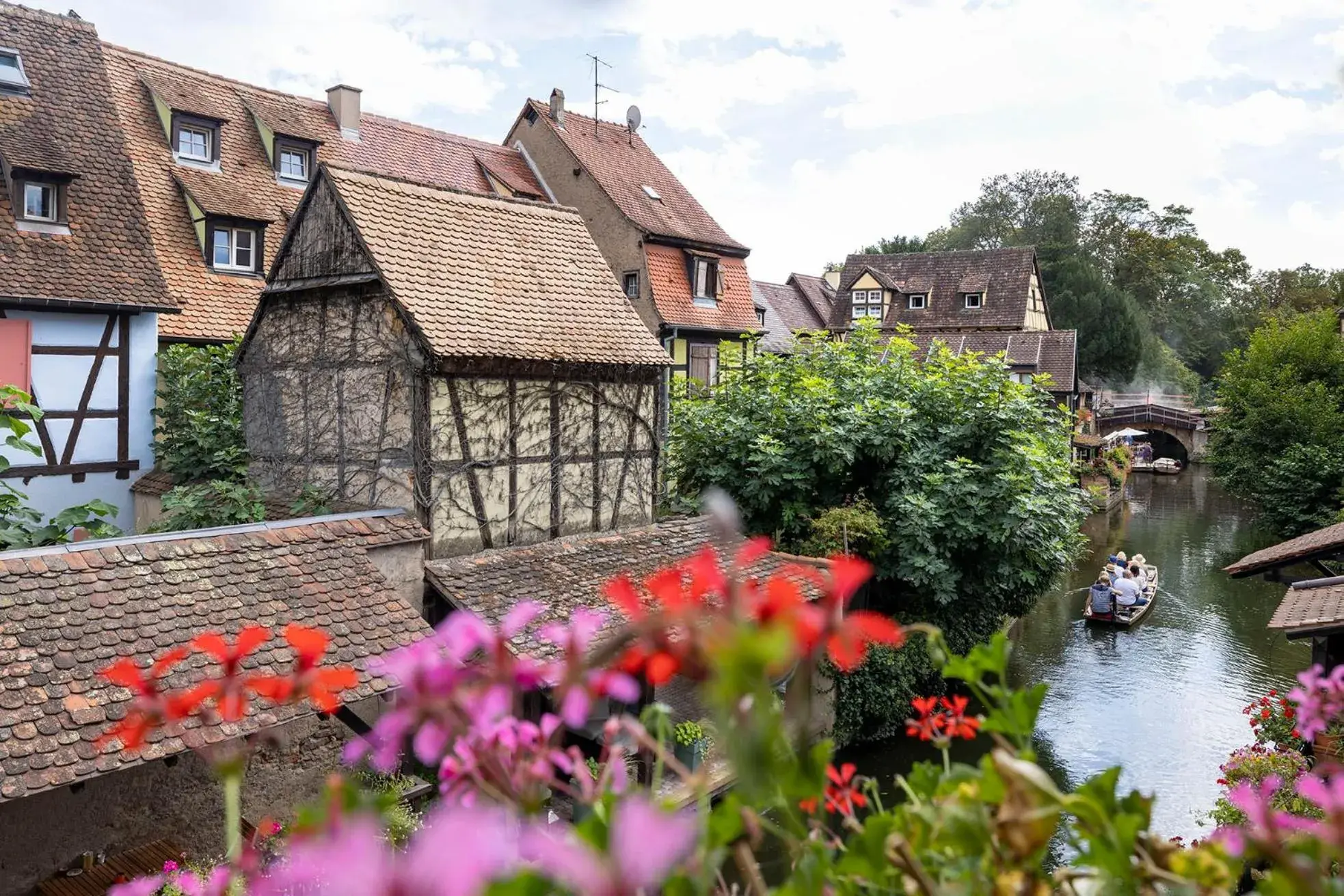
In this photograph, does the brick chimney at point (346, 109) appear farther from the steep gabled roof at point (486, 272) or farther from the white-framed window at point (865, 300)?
the white-framed window at point (865, 300)

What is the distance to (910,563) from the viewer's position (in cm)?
1465

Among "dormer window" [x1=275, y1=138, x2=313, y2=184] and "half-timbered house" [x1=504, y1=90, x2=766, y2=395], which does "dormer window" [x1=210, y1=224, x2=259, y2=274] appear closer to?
"dormer window" [x1=275, y1=138, x2=313, y2=184]

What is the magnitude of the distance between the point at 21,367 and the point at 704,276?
1480 centimetres

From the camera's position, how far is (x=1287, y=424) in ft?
94.4

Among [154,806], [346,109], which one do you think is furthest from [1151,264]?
[154,806]

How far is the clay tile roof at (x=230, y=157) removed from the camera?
55.0 feet

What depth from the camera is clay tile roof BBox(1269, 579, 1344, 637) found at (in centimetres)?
838

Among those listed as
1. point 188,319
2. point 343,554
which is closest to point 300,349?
point 343,554

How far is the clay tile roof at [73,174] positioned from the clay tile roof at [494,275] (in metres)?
4.34

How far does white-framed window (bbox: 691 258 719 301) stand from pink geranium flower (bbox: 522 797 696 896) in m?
23.6

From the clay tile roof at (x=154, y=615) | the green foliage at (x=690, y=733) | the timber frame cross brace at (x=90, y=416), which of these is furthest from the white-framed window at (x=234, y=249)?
the green foliage at (x=690, y=733)

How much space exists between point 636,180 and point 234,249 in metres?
10.8

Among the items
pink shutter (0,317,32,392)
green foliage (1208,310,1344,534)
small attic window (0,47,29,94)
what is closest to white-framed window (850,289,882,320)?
green foliage (1208,310,1344,534)

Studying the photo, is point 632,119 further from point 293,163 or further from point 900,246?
point 900,246
